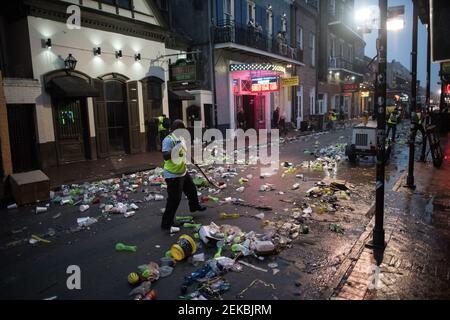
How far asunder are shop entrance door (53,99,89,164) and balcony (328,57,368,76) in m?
27.5

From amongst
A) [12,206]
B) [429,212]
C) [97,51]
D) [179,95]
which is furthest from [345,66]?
[12,206]

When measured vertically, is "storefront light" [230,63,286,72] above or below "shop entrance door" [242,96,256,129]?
above

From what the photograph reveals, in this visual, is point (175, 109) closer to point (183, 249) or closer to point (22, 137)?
point (22, 137)

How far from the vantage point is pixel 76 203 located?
7.40m

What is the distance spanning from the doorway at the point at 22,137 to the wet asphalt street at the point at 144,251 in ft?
15.4

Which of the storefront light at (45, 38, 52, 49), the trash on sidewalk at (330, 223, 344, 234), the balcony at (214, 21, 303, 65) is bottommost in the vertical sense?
the trash on sidewalk at (330, 223, 344, 234)

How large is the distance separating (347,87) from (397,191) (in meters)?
29.2

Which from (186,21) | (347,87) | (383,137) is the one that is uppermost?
(186,21)

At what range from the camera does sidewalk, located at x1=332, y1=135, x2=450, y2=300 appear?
3.51 m

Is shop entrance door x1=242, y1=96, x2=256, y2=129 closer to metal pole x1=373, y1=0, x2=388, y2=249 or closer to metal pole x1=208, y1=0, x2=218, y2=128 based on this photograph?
metal pole x1=208, y1=0, x2=218, y2=128

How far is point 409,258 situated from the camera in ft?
13.9

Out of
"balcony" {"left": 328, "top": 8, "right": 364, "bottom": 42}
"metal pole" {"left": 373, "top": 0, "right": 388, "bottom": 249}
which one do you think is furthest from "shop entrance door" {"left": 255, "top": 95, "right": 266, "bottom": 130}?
"metal pole" {"left": 373, "top": 0, "right": 388, "bottom": 249}
